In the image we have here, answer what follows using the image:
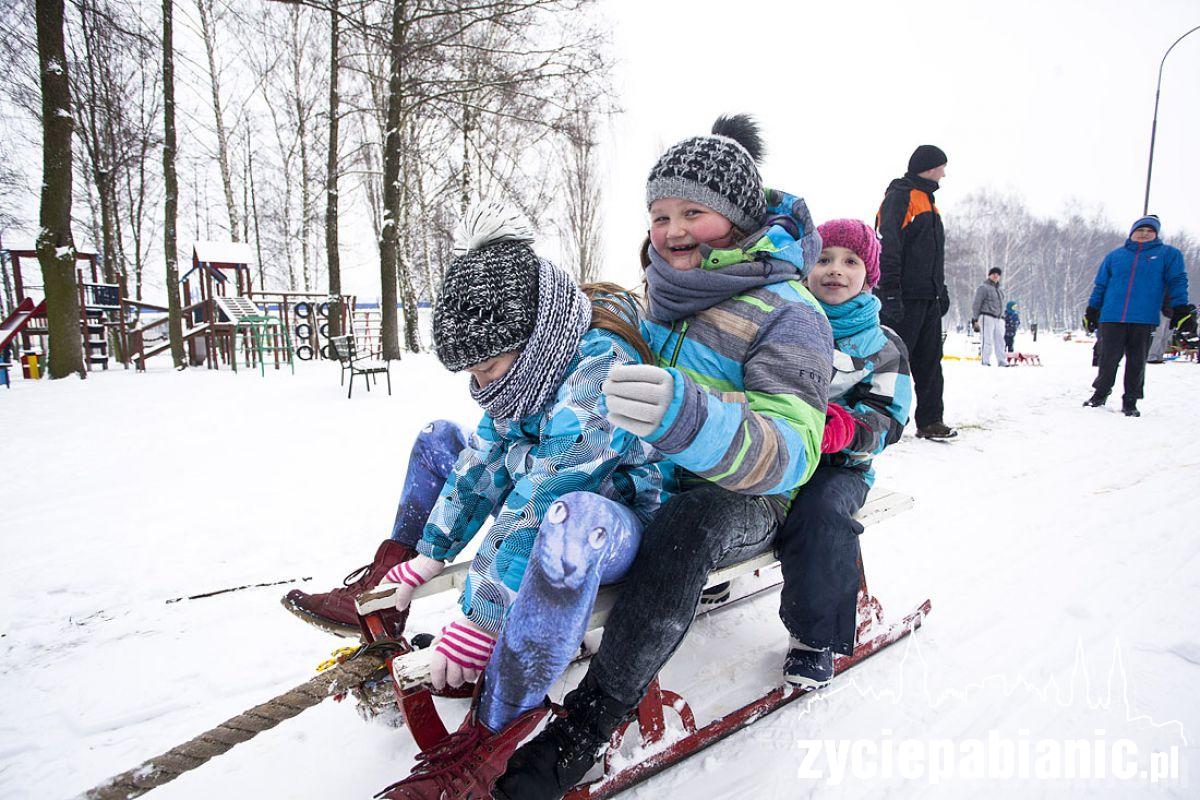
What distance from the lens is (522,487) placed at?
4.53ft

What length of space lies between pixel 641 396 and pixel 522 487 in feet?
1.66

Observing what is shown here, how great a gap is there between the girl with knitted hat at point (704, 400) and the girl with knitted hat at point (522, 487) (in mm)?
96

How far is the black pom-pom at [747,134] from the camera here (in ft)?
5.98

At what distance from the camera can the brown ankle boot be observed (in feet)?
5.20

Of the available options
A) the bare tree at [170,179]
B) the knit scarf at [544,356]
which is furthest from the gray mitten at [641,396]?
the bare tree at [170,179]

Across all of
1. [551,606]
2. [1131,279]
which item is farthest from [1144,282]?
[551,606]

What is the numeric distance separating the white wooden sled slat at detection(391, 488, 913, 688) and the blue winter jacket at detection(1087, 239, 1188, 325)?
5.26 m

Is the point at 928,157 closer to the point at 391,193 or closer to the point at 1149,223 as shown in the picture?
the point at 1149,223

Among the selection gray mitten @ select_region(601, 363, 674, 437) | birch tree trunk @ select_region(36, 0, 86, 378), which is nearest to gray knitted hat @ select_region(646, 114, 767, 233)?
gray mitten @ select_region(601, 363, 674, 437)

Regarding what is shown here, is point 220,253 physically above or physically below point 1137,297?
above

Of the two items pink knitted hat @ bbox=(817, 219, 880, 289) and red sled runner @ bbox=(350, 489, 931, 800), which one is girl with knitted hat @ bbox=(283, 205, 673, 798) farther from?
pink knitted hat @ bbox=(817, 219, 880, 289)

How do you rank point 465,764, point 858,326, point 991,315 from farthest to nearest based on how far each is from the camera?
1. point 991,315
2. point 858,326
3. point 465,764

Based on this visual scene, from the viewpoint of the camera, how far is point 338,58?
10016 millimetres

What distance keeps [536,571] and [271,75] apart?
20728mm
